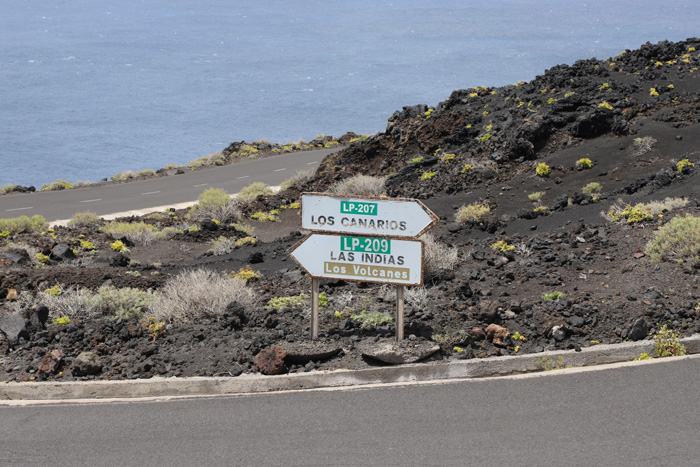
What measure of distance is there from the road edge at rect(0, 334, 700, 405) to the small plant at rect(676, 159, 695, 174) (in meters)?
12.7

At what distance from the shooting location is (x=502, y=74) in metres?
120

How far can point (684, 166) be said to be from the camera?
61.6 ft

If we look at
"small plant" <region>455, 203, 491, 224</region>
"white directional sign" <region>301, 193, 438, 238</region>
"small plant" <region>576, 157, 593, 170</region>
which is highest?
"small plant" <region>576, 157, 593, 170</region>

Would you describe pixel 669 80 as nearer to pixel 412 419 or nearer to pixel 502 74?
pixel 412 419

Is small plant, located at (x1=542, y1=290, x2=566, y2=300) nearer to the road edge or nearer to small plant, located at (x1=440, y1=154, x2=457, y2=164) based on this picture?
the road edge

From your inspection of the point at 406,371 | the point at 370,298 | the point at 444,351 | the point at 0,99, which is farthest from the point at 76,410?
the point at 0,99

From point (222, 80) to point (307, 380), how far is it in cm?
13288

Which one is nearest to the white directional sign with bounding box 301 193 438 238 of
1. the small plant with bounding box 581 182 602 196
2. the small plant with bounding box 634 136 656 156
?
the small plant with bounding box 581 182 602 196

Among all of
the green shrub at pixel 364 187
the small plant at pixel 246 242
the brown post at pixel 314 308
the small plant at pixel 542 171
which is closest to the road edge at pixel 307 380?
the brown post at pixel 314 308

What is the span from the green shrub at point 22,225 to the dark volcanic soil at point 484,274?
1.22 metres

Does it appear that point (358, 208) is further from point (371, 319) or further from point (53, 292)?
point (53, 292)

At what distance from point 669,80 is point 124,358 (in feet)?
87.2

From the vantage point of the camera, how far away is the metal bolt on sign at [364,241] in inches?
308

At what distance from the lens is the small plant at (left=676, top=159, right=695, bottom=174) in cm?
1847
